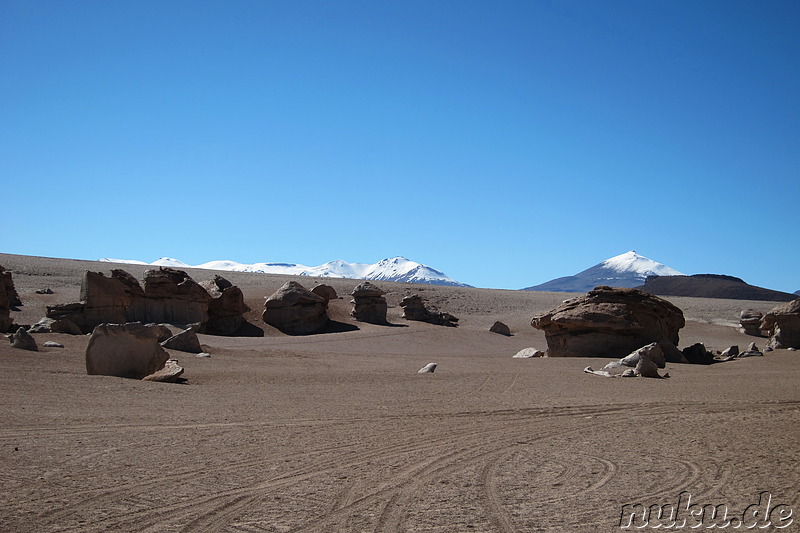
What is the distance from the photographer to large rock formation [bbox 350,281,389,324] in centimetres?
3459

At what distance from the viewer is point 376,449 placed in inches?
274

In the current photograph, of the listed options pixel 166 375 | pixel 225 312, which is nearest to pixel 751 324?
pixel 225 312

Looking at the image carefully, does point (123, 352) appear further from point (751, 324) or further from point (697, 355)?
point (751, 324)

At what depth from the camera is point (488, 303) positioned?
172 feet

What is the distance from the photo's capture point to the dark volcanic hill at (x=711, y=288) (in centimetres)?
9419

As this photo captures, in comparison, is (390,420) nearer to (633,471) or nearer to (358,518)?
(633,471)

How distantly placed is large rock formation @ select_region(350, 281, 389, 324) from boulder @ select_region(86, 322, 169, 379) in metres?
21.6

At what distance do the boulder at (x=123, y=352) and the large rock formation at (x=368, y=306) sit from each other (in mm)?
21605

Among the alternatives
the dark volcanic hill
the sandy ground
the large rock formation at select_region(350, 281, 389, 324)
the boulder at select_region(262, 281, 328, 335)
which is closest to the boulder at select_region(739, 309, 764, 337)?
the large rock formation at select_region(350, 281, 389, 324)

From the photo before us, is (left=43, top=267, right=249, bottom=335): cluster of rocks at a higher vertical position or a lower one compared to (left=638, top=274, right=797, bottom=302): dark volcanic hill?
lower

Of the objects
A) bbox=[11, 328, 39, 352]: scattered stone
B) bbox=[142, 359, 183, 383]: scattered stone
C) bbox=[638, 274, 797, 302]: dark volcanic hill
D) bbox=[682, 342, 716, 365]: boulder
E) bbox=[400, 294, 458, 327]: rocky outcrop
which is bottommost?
bbox=[142, 359, 183, 383]: scattered stone

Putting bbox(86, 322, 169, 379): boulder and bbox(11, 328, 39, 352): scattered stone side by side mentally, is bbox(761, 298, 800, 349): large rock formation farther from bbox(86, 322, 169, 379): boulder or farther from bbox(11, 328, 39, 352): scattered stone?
bbox(11, 328, 39, 352): scattered stone

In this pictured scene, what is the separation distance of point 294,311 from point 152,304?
6411 millimetres

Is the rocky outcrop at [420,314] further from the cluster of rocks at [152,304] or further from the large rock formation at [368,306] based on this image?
the cluster of rocks at [152,304]
